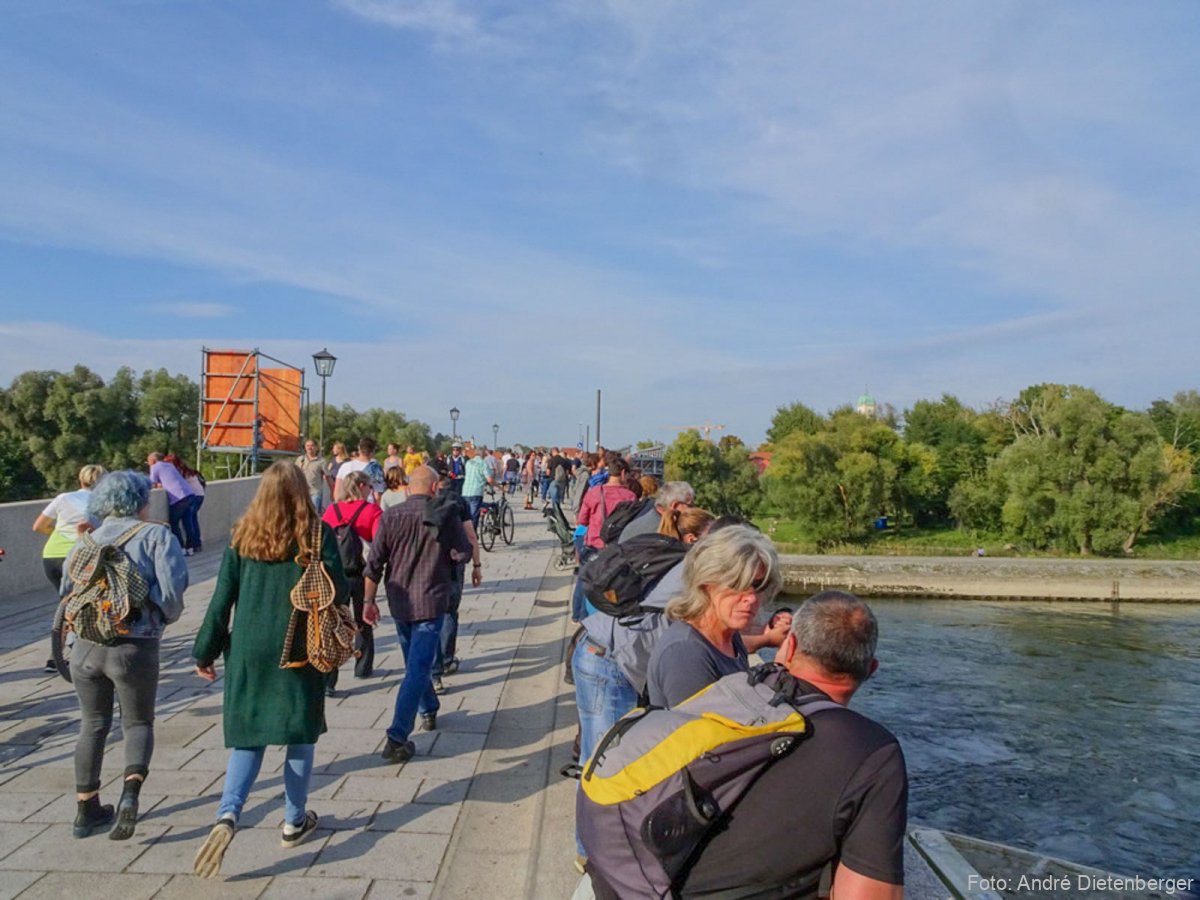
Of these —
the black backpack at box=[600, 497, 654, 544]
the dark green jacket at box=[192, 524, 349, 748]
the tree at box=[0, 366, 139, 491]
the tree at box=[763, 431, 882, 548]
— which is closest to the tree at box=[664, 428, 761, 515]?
the tree at box=[763, 431, 882, 548]

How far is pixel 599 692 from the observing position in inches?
134

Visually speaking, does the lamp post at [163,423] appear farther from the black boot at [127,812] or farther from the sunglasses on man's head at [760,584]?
the sunglasses on man's head at [760,584]

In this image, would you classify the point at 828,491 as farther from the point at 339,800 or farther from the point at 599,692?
the point at 599,692

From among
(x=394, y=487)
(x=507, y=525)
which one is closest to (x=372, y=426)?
(x=507, y=525)

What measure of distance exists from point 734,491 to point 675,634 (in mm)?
65182

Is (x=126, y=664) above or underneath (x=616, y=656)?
underneath

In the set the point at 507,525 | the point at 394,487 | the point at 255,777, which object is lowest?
the point at 255,777

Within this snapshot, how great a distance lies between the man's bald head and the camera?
17.2ft

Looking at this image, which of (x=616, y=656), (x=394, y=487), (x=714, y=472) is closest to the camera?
(x=616, y=656)

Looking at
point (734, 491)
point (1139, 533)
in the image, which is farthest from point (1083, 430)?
point (734, 491)

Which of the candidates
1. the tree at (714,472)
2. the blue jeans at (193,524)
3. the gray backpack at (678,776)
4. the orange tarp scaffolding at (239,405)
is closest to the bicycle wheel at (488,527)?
the blue jeans at (193,524)

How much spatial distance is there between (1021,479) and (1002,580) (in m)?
12.2

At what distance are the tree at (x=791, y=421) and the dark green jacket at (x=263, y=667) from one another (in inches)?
3263

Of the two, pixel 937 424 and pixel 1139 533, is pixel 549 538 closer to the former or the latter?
pixel 1139 533
